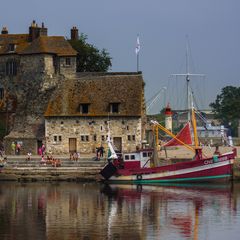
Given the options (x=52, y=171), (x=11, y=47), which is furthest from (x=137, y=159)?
(x=11, y=47)

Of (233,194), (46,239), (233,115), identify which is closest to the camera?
(46,239)

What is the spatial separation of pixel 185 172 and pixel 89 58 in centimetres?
3487

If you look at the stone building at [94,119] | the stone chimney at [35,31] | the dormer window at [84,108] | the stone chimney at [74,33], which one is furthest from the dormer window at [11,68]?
the stone chimney at [74,33]

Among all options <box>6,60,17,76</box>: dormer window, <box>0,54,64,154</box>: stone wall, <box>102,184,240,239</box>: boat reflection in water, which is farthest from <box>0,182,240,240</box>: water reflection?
<box>6,60,17,76</box>: dormer window

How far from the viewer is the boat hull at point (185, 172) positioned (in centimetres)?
8456

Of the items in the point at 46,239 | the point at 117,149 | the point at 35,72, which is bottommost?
the point at 46,239

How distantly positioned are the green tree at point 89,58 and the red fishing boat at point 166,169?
30.1 metres

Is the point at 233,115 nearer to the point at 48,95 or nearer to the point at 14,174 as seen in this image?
the point at 48,95

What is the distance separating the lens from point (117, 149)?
97.0 m

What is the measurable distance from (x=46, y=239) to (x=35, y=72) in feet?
149

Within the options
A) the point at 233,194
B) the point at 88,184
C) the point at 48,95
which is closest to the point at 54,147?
the point at 48,95

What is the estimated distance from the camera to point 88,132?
9825 centimetres

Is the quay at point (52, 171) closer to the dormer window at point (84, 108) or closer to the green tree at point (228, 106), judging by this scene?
the dormer window at point (84, 108)

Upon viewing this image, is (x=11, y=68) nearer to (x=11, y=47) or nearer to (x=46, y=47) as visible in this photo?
(x=11, y=47)
